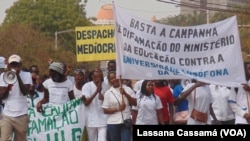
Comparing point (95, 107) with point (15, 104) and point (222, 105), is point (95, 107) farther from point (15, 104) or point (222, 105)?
point (222, 105)

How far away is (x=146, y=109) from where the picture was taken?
500 inches

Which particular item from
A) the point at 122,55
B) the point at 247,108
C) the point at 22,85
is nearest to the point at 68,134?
the point at 22,85

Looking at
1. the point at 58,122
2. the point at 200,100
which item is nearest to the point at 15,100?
the point at 58,122

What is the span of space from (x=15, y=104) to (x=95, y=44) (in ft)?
34.0

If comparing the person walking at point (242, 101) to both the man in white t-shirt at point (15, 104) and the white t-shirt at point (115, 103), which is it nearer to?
the white t-shirt at point (115, 103)

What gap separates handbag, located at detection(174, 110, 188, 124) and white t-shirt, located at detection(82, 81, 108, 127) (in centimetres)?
113

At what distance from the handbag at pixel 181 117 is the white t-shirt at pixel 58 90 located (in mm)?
1700

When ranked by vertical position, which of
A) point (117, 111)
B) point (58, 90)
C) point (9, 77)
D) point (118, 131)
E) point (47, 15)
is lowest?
point (118, 131)

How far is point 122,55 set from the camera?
11320 mm

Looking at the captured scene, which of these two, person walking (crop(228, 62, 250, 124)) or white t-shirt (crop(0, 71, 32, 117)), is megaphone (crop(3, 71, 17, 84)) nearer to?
white t-shirt (crop(0, 71, 32, 117))

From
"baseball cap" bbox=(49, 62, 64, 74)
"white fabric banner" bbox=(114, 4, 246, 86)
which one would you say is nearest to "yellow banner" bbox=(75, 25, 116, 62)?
"baseball cap" bbox=(49, 62, 64, 74)

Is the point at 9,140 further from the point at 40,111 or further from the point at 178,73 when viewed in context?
the point at 178,73

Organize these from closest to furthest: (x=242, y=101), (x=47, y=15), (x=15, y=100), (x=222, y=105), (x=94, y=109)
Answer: (x=242, y=101) → (x=15, y=100) → (x=94, y=109) → (x=222, y=105) → (x=47, y=15)

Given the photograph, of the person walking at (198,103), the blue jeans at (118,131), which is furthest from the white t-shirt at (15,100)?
the person walking at (198,103)
